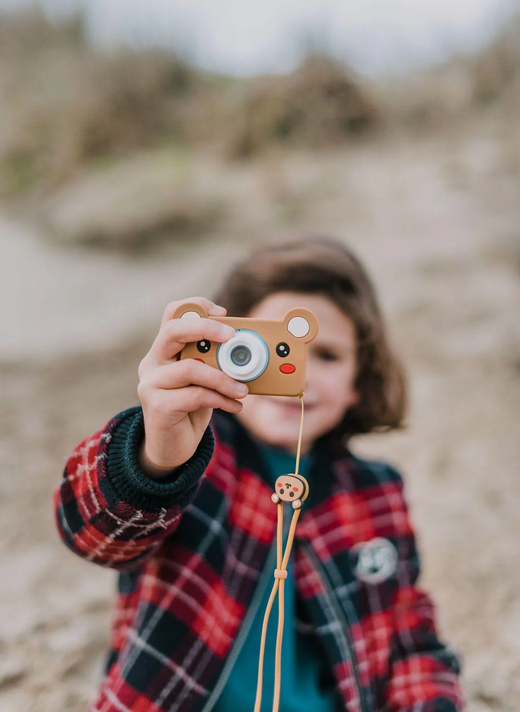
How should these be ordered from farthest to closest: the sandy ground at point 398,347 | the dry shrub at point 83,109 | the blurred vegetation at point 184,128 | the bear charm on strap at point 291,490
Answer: the dry shrub at point 83,109 < the blurred vegetation at point 184,128 < the sandy ground at point 398,347 < the bear charm on strap at point 291,490

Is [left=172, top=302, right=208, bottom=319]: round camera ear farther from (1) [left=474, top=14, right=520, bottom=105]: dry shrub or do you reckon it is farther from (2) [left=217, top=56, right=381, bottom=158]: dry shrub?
(1) [left=474, top=14, right=520, bottom=105]: dry shrub

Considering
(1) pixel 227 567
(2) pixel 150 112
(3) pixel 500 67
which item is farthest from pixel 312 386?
(2) pixel 150 112

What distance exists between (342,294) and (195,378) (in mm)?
652

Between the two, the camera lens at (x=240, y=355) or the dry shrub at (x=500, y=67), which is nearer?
the camera lens at (x=240, y=355)

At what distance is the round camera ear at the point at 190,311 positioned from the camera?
0.65m

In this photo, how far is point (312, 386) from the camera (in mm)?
1116

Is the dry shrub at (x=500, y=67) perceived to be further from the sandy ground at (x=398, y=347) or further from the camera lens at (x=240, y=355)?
the camera lens at (x=240, y=355)

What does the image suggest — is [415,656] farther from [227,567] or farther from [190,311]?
[190,311]

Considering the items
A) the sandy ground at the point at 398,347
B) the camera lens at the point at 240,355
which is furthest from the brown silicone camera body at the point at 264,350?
the sandy ground at the point at 398,347

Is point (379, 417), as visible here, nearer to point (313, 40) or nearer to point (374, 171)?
point (374, 171)

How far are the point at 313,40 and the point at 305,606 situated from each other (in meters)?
6.03

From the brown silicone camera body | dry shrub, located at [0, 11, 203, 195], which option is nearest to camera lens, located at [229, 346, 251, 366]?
the brown silicone camera body

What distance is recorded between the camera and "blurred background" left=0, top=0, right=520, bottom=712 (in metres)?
1.65

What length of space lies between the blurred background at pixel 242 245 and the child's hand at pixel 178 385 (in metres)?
0.90
